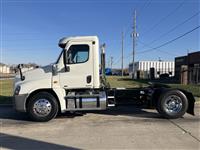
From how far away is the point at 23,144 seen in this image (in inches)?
275

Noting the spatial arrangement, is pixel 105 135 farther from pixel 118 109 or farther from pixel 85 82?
pixel 118 109

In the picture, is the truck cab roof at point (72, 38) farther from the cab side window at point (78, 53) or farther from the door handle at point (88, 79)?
the door handle at point (88, 79)

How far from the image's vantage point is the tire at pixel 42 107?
32.2 ft

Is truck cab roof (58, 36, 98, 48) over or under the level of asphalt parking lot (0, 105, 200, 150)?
over

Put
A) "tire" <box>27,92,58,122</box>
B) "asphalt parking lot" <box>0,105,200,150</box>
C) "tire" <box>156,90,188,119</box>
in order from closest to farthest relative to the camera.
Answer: "asphalt parking lot" <box>0,105,200,150</box> < "tire" <box>27,92,58,122</box> < "tire" <box>156,90,188,119</box>

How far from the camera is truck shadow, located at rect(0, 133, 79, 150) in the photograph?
22.0ft

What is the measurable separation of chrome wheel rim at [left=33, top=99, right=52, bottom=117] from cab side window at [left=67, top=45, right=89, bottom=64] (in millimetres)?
1533

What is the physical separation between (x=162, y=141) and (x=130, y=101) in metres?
4.18

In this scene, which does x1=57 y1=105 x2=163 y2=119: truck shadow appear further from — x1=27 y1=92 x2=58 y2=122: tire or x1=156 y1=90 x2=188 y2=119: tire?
x1=27 y1=92 x2=58 y2=122: tire

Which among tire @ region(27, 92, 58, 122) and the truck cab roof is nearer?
tire @ region(27, 92, 58, 122)

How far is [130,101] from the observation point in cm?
1114

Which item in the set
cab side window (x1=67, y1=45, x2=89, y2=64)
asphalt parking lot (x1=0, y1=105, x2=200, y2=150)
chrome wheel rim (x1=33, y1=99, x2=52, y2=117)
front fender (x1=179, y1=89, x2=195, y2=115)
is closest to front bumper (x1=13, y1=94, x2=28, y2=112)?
chrome wheel rim (x1=33, y1=99, x2=52, y2=117)

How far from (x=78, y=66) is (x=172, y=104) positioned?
3287 millimetres

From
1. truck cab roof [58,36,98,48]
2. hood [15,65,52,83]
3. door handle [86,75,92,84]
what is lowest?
door handle [86,75,92,84]
